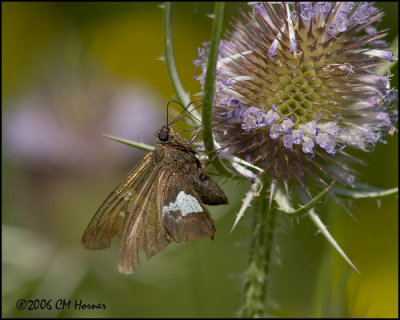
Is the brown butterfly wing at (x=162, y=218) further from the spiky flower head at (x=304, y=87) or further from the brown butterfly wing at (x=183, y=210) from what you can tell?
the spiky flower head at (x=304, y=87)

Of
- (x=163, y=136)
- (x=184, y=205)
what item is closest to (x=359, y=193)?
(x=184, y=205)

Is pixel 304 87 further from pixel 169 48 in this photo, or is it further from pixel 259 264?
pixel 259 264

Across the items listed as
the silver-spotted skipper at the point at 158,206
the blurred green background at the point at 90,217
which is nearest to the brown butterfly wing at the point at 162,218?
the silver-spotted skipper at the point at 158,206

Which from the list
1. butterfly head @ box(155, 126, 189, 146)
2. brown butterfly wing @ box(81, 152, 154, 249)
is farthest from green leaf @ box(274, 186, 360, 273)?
brown butterfly wing @ box(81, 152, 154, 249)

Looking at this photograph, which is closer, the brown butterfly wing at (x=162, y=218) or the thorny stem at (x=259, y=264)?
the brown butterfly wing at (x=162, y=218)

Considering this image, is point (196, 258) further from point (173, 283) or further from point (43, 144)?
point (43, 144)

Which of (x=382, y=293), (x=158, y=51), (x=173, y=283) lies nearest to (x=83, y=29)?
(x=158, y=51)

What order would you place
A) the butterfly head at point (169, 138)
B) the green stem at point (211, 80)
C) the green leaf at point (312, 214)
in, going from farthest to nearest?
the butterfly head at point (169, 138) → the green leaf at point (312, 214) → the green stem at point (211, 80)
